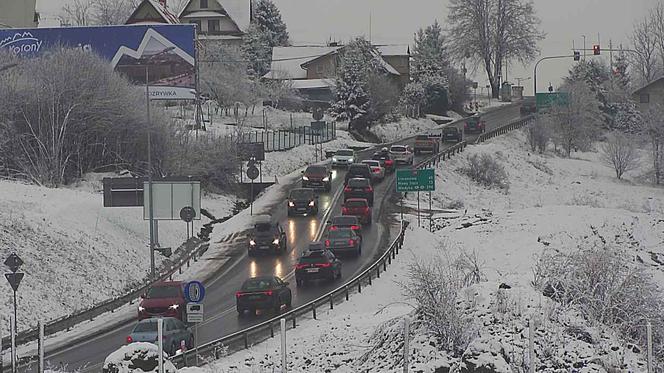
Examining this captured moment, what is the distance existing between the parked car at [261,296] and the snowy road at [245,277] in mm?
418

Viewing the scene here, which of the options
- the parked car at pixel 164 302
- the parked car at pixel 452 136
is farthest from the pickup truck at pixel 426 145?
the parked car at pixel 164 302

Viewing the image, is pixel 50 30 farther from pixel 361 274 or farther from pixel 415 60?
pixel 415 60

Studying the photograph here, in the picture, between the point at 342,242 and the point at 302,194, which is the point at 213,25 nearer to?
the point at 302,194

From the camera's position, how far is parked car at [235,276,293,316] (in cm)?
3356

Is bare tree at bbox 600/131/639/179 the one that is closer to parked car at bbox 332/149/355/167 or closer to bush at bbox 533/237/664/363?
parked car at bbox 332/149/355/167

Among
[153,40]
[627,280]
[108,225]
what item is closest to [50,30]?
[153,40]

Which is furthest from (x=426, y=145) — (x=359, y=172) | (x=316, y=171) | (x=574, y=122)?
(x=574, y=122)

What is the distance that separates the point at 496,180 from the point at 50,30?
1348 inches

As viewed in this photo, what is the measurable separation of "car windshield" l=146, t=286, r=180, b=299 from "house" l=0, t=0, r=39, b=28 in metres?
79.8

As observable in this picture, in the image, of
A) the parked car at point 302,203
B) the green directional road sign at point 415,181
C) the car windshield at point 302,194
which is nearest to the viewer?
the green directional road sign at point 415,181

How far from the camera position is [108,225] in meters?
45.8

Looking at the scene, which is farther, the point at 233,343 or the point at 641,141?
the point at 641,141

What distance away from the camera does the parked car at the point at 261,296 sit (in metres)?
33.6

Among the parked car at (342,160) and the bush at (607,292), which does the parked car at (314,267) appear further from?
the parked car at (342,160)
